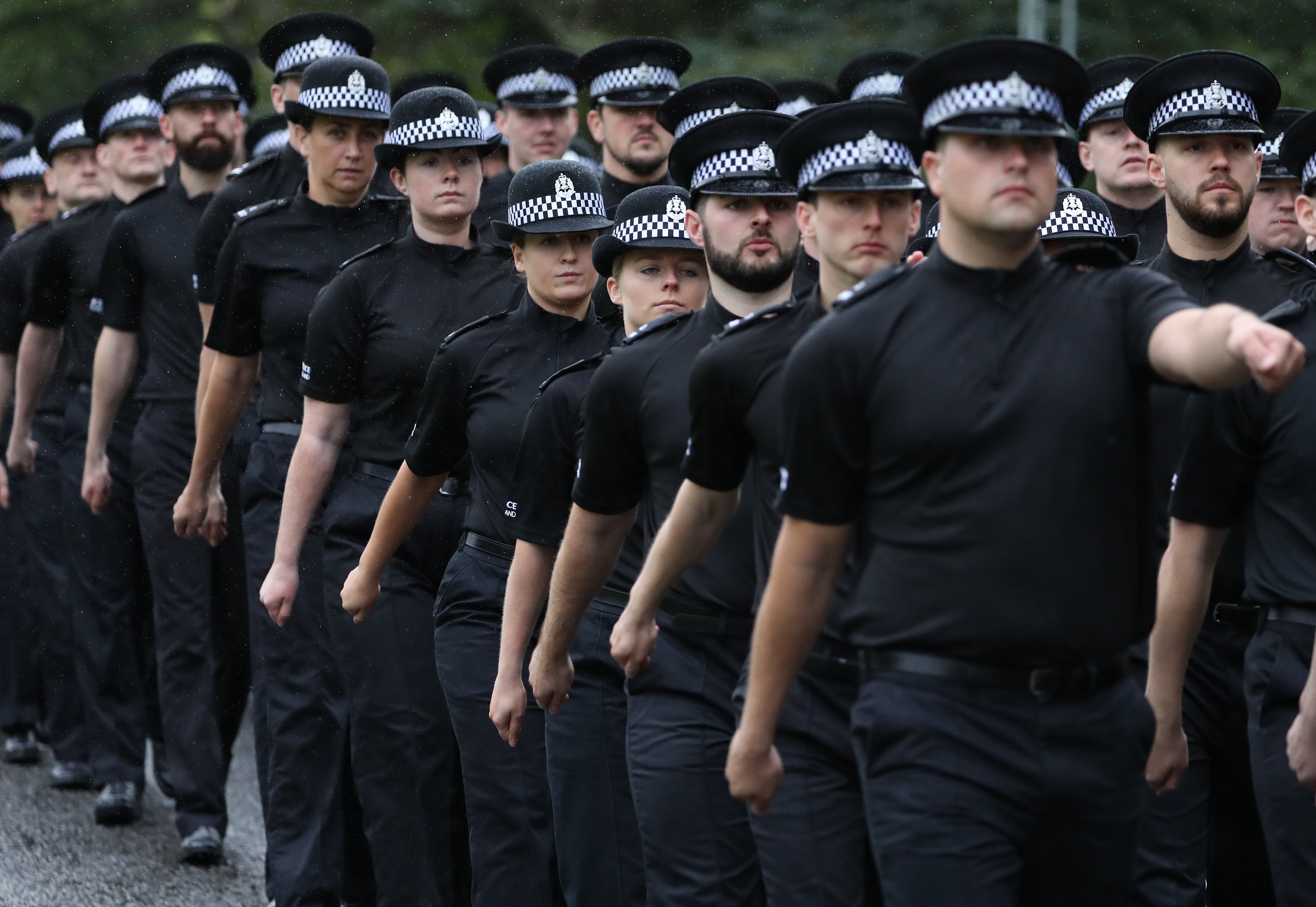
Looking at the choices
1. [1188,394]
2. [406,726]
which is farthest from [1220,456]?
[406,726]

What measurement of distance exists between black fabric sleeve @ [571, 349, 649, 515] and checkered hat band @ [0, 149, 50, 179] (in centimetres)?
857

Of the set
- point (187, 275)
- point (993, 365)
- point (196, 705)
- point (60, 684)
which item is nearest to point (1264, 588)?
point (993, 365)

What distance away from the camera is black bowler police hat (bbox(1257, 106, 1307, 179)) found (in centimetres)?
744

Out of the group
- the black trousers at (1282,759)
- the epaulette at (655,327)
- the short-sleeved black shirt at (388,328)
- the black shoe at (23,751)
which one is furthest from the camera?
the black shoe at (23,751)

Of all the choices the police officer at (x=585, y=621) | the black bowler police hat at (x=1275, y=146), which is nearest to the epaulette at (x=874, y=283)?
the police officer at (x=585, y=621)

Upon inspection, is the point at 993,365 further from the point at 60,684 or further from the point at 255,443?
the point at 60,684

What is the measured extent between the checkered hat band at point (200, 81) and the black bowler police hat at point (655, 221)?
4399mm

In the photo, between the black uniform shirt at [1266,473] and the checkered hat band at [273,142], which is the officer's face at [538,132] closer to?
the checkered hat band at [273,142]

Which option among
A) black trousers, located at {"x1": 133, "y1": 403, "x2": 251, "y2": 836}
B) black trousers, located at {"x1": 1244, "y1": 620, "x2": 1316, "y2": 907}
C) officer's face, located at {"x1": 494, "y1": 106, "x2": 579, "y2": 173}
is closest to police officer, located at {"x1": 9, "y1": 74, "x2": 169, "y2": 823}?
black trousers, located at {"x1": 133, "y1": 403, "x2": 251, "y2": 836}

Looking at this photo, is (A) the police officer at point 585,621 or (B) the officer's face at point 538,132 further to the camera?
(B) the officer's face at point 538,132

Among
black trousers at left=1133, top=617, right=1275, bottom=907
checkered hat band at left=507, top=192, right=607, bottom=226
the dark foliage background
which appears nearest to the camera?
black trousers at left=1133, top=617, right=1275, bottom=907

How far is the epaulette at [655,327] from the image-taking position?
6.03 metres

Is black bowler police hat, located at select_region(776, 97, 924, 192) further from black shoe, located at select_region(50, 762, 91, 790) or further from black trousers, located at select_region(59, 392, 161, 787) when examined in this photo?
black shoe, located at select_region(50, 762, 91, 790)

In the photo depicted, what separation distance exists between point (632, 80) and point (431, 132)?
2062 millimetres
